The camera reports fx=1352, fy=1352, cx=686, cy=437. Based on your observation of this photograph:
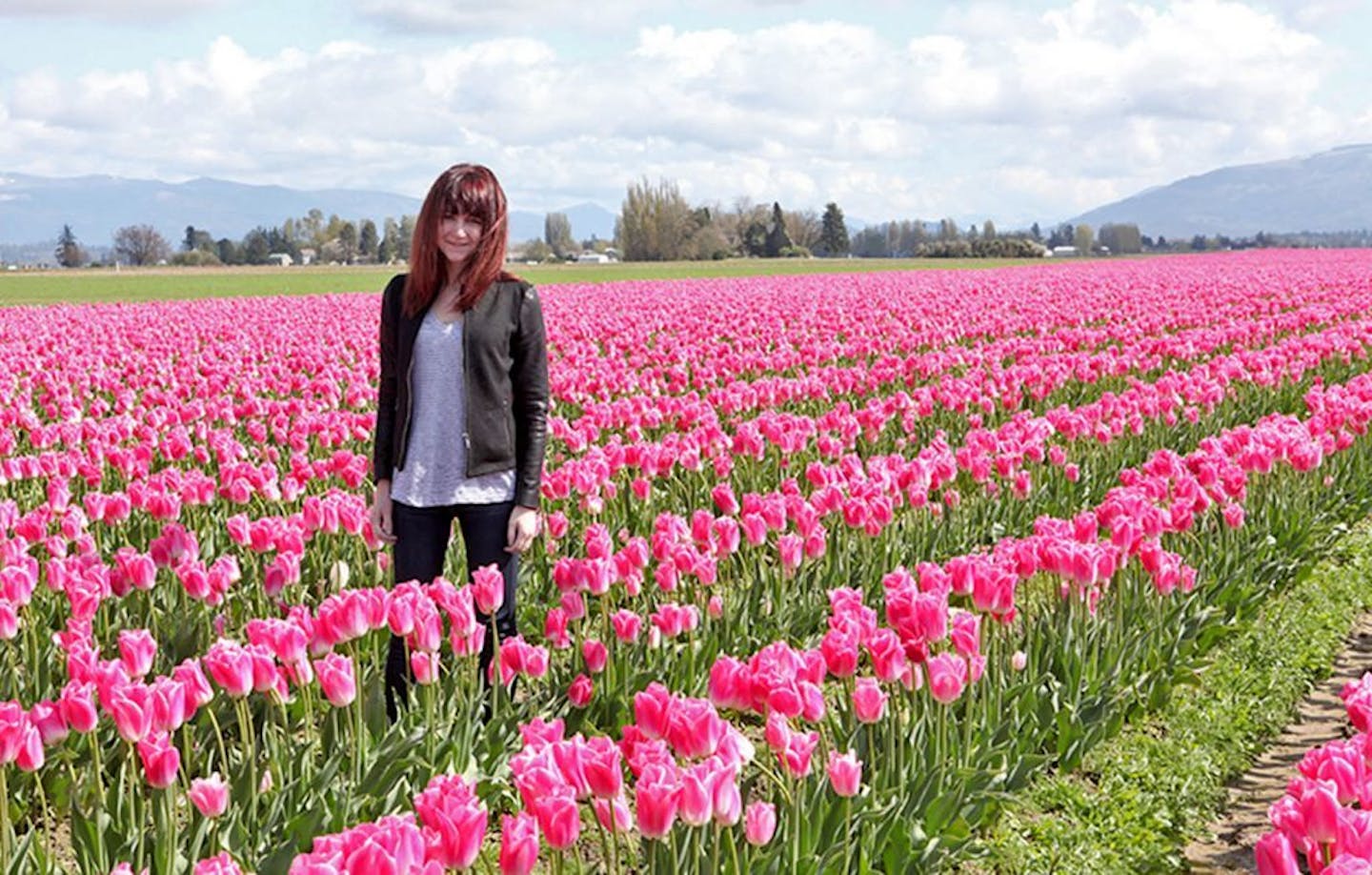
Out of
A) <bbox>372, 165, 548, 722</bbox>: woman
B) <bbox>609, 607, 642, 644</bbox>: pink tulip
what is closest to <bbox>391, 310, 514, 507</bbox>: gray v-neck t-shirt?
<bbox>372, 165, 548, 722</bbox>: woman

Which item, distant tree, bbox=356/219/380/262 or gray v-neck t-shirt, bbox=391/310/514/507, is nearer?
gray v-neck t-shirt, bbox=391/310/514/507

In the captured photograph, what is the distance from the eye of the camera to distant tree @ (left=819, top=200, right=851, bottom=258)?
124m

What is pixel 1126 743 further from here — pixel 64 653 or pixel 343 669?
pixel 64 653

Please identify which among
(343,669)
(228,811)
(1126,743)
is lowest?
(1126,743)

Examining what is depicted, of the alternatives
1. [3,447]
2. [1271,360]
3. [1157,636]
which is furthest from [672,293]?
[1157,636]

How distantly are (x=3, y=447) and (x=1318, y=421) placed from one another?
311 inches

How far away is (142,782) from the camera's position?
4.35 meters

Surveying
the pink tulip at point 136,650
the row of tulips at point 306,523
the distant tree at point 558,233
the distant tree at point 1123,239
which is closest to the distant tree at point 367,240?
the distant tree at point 558,233

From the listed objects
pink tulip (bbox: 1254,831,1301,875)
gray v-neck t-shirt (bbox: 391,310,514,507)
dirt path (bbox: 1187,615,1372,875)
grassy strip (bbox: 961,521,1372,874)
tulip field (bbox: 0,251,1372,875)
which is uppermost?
gray v-neck t-shirt (bbox: 391,310,514,507)

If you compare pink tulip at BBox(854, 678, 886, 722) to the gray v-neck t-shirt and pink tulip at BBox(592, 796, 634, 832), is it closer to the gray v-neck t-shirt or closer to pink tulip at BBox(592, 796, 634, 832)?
pink tulip at BBox(592, 796, 634, 832)

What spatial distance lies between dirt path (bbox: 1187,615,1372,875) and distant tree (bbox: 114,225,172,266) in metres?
149

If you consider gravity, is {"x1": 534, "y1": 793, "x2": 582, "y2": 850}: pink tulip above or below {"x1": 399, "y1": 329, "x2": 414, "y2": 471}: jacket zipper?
below

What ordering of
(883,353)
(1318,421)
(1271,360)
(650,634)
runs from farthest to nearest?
(883,353), (1271,360), (1318,421), (650,634)

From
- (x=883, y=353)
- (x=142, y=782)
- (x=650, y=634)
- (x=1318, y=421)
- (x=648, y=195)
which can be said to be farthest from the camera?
(x=648, y=195)
